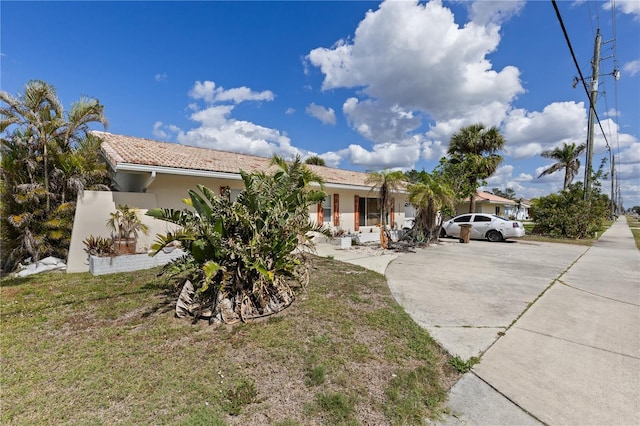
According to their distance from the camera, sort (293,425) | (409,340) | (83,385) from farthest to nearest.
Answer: (409,340) < (83,385) < (293,425)

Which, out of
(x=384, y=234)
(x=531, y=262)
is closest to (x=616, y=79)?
(x=531, y=262)

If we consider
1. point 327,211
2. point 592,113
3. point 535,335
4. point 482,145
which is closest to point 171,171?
point 327,211

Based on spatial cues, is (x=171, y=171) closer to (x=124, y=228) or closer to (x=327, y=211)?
(x=124, y=228)

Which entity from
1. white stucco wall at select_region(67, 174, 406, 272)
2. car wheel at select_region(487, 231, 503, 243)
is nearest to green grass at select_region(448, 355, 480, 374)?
white stucco wall at select_region(67, 174, 406, 272)

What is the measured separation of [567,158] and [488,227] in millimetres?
21067

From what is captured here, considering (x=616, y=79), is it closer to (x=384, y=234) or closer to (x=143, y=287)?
(x=384, y=234)

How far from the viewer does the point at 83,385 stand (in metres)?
2.87

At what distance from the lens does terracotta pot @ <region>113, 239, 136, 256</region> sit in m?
7.67

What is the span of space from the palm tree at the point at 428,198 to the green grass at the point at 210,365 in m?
8.32

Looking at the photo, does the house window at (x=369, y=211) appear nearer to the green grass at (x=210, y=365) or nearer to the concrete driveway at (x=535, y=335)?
the concrete driveway at (x=535, y=335)

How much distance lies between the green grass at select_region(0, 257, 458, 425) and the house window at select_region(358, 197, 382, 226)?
1133 cm

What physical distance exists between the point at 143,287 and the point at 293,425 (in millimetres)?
4993

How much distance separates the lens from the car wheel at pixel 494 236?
1594 centimetres

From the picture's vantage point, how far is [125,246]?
7773 mm
